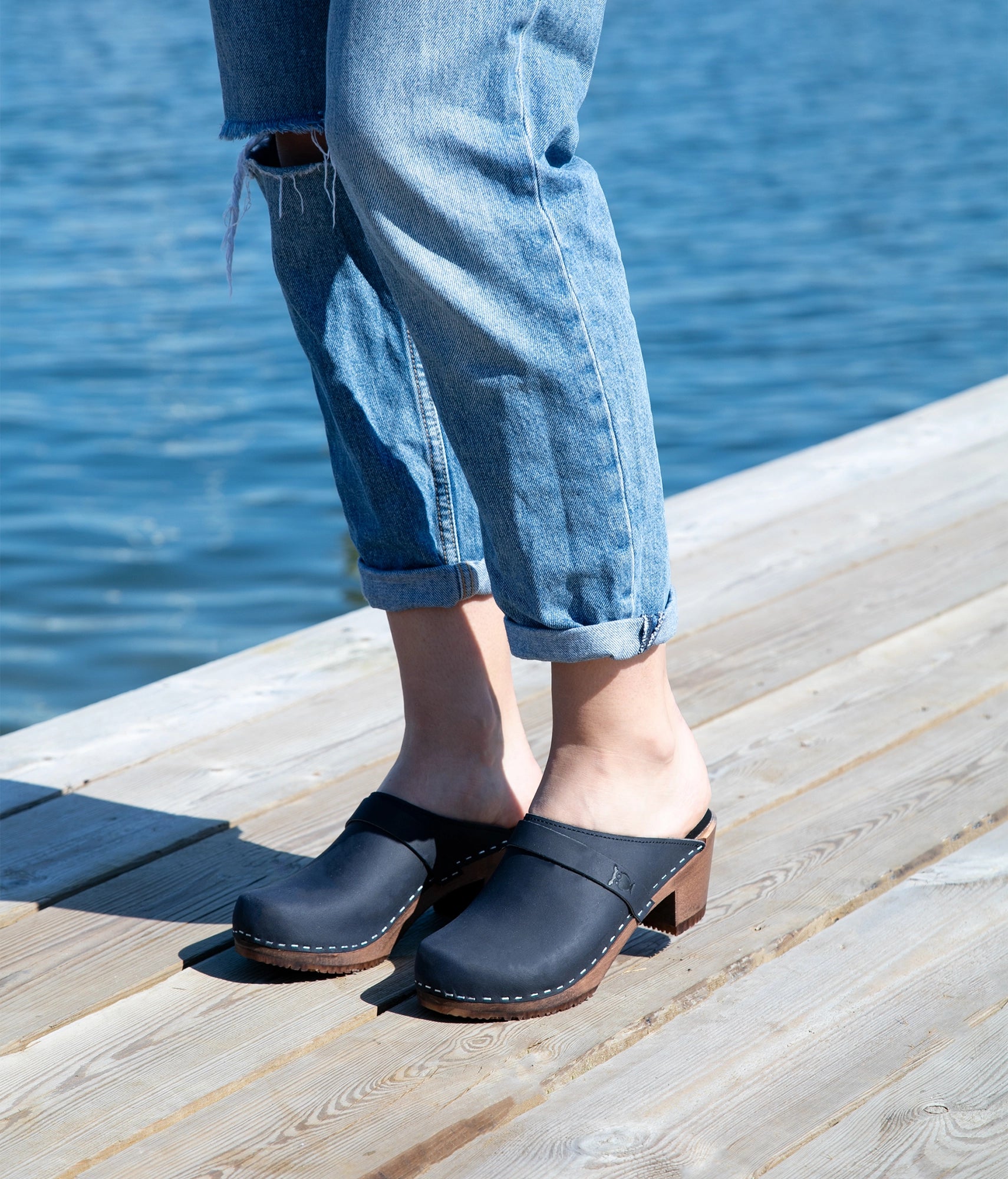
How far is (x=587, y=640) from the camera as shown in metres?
0.98

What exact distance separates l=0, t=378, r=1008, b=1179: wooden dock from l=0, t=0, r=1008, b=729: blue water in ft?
4.89

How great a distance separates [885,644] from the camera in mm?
1717

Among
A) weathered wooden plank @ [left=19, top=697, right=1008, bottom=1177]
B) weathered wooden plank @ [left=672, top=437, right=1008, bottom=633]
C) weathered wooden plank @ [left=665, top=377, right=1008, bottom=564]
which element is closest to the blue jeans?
weathered wooden plank @ [left=19, top=697, right=1008, bottom=1177]

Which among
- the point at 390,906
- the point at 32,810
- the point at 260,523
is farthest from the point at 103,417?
the point at 390,906

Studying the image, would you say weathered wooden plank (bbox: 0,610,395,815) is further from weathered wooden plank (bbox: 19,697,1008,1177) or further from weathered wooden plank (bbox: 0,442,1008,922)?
weathered wooden plank (bbox: 19,697,1008,1177)

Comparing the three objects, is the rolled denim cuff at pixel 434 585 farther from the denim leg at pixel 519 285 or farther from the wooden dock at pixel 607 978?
the wooden dock at pixel 607 978

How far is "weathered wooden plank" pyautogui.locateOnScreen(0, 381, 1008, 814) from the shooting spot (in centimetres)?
154

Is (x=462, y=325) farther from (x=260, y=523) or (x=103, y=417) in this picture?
(x=103, y=417)

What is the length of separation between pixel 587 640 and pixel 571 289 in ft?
0.77

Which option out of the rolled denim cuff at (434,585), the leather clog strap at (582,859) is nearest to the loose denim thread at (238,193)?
the rolled denim cuff at (434,585)

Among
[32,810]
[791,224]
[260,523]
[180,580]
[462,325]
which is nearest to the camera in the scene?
[462,325]

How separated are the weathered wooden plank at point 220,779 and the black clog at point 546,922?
0.40 metres

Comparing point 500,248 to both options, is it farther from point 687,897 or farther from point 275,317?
point 275,317

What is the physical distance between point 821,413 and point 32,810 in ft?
12.6
